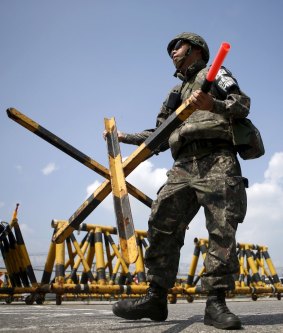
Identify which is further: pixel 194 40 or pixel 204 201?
pixel 194 40

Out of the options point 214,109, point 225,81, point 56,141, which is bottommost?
point 214,109

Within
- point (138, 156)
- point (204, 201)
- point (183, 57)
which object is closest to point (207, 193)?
point (204, 201)

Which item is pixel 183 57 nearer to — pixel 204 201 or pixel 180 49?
pixel 180 49

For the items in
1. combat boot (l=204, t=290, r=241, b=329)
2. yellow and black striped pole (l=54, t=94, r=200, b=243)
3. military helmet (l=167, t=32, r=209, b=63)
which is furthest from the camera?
military helmet (l=167, t=32, r=209, b=63)

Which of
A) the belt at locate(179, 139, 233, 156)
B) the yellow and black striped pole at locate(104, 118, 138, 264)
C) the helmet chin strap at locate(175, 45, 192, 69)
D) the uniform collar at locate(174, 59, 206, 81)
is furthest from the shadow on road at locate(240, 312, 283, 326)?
the helmet chin strap at locate(175, 45, 192, 69)

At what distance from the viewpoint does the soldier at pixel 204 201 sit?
2402mm

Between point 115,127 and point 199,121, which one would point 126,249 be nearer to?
point 199,121

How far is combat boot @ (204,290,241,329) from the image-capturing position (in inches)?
82.0

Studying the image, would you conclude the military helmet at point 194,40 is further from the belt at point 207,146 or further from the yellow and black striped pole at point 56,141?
the yellow and black striped pole at point 56,141

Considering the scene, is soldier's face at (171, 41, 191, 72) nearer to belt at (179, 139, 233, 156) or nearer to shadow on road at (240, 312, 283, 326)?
belt at (179, 139, 233, 156)

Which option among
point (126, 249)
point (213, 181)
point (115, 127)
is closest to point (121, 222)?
point (126, 249)

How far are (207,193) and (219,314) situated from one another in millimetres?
761

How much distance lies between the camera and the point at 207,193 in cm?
254

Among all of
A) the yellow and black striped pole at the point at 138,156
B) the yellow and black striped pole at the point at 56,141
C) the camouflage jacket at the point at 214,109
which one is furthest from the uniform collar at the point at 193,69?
the yellow and black striped pole at the point at 56,141
